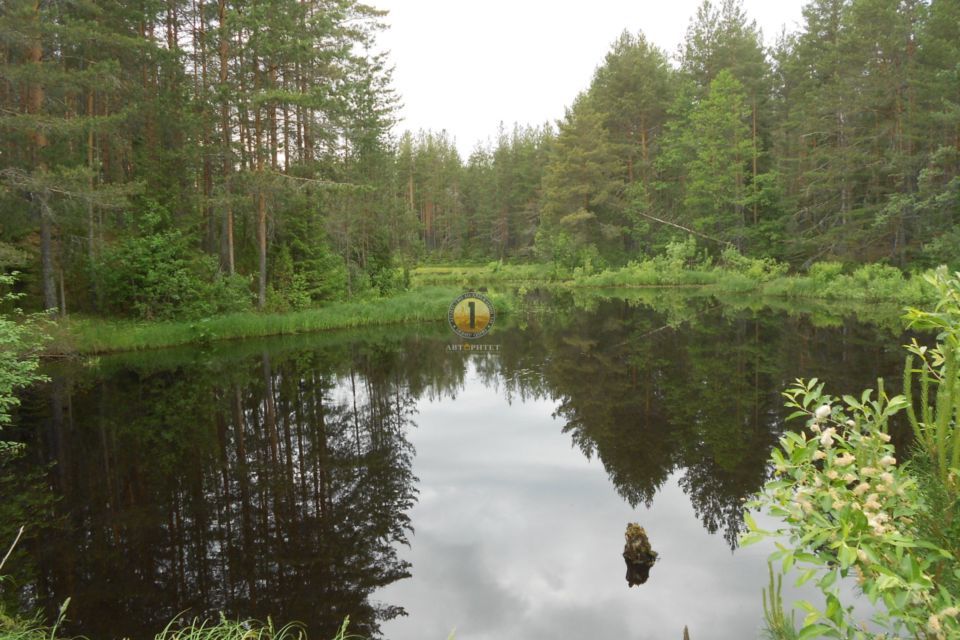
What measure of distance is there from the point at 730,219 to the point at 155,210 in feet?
109

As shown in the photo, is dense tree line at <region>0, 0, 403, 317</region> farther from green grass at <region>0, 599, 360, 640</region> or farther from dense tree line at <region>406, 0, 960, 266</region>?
dense tree line at <region>406, 0, 960, 266</region>

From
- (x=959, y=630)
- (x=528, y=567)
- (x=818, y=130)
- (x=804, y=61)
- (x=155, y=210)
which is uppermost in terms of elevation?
(x=804, y=61)

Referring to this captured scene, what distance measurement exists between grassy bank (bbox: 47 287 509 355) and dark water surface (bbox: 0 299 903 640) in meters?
1.56

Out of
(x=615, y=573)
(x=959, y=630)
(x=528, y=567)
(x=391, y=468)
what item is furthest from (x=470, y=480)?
(x=959, y=630)

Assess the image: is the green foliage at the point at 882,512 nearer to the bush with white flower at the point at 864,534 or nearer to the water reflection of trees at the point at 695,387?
the bush with white flower at the point at 864,534

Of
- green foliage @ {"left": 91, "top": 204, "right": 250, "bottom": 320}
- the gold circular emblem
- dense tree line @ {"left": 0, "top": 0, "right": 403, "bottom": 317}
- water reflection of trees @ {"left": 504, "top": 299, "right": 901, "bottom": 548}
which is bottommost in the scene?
water reflection of trees @ {"left": 504, "top": 299, "right": 901, "bottom": 548}

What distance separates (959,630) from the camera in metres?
1.70

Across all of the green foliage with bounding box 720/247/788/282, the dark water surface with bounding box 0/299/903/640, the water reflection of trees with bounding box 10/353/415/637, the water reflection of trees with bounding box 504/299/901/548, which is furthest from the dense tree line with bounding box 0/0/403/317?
the green foliage with bounding box 720/247/788/282

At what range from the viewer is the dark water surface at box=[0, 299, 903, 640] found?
449cm

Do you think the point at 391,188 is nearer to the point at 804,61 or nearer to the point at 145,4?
the point at 145,4

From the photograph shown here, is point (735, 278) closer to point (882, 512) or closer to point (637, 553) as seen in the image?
point (637, 553)

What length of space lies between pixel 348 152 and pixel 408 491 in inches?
932

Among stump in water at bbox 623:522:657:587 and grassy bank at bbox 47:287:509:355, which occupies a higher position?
grassy bank at bbox 47:287:509:355

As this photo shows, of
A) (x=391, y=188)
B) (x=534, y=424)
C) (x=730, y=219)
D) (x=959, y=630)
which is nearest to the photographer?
(x=959, y=630)
